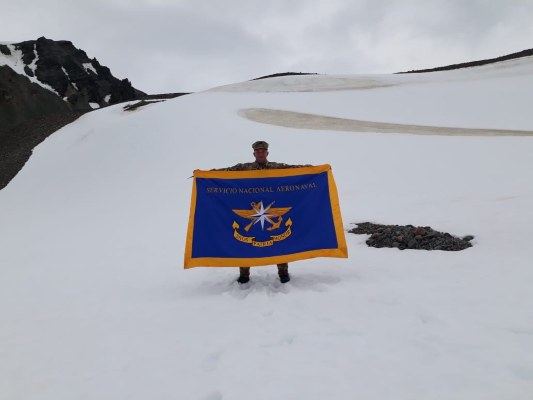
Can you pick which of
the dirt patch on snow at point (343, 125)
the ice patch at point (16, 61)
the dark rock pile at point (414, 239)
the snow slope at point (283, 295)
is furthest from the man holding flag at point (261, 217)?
the ice patch at point (16, 61)

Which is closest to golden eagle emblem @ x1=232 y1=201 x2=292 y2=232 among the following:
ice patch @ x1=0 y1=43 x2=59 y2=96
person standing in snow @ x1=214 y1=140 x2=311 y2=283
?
person standing in snow @ x1=214 y1=140 x2=311 y2=283

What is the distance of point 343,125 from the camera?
2030 cm

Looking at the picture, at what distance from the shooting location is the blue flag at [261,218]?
19.2ft

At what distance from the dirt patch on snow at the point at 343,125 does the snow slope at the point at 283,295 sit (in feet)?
8.11

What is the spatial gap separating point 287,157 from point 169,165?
183 inches

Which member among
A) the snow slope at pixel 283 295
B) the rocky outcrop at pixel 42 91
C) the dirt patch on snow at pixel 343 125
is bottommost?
the snow slope at pixel 283 295

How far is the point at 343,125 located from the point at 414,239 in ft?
45.9

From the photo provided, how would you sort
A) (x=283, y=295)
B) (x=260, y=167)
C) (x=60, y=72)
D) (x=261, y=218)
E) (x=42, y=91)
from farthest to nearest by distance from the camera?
(x=60, y=72), (x=42, y=91), (x=260, y=167), (x=261, y=218), (x=283, y=295)

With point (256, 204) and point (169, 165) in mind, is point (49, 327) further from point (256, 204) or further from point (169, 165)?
point (169, 165)

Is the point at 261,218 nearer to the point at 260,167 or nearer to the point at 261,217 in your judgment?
the point at 261,217

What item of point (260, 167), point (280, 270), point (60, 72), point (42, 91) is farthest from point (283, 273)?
point (60, 72)

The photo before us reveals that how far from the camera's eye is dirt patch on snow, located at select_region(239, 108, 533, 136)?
702 inches

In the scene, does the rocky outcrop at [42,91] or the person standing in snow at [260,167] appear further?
the rocky outcrop at [42,91]

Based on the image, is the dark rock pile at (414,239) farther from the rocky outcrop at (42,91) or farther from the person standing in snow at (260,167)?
the rocky outcrop at (42,91)
